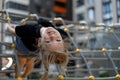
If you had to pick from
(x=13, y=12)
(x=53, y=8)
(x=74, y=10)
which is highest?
(x=53, y=8)

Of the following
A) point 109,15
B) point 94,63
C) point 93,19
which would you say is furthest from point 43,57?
point 93,19

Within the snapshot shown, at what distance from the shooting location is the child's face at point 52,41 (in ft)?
6.96

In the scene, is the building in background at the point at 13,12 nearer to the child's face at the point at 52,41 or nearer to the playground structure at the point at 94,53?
the playground structure at the point at 94,53

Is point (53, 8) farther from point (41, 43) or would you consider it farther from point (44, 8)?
point (41, 43)

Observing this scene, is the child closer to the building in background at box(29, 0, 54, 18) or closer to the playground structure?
the playground structure

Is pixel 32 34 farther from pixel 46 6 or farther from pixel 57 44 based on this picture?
pixel 46 6

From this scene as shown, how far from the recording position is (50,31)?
2217mm

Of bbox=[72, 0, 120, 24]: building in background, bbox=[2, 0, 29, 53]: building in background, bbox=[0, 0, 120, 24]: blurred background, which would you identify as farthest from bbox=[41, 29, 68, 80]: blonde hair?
bbox=[0, 0, 120, 24]: blurred background

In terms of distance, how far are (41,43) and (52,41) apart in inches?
3.2

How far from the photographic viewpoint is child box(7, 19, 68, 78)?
212 centimetres

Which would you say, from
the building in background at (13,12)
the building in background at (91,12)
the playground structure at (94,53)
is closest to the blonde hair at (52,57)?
the playground structure at (94,53)

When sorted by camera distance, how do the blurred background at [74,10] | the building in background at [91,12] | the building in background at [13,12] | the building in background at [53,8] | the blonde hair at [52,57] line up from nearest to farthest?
the blonde hair at [52,57] < the building in background at [13,12] < the building in background at [91,12] < the blurred background at [74,10] < the building in background at [53,8]

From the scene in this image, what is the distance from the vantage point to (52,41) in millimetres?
2160

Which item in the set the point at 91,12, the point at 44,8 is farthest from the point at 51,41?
the point at 44,8
